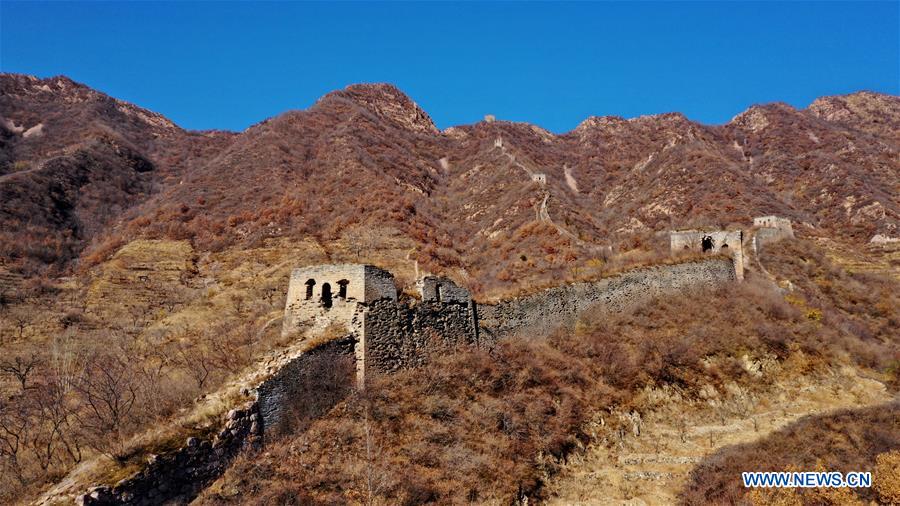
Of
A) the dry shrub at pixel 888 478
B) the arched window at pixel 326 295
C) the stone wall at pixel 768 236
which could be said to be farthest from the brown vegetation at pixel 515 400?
the stone wall at pixel 768 236

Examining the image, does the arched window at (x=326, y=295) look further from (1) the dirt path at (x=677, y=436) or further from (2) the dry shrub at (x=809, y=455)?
(2) the dry shrub at (x=809, y=455)

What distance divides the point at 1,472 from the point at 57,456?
30.9 inches

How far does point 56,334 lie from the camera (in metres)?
26.8

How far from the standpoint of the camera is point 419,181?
59469 mm

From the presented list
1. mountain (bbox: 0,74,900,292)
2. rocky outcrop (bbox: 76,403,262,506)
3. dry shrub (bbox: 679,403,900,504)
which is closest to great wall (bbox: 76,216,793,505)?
rocky outcrop (bbox: 76,403,262,506)

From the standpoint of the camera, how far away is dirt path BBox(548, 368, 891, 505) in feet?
42.8

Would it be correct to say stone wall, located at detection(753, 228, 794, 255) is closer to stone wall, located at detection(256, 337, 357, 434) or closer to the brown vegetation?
the brown vegetation

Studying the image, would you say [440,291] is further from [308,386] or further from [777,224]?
[777,224]

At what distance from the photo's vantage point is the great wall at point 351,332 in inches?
352

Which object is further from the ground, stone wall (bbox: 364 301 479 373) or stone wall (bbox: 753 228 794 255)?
stone wall (bbox: 753 228 794 255)

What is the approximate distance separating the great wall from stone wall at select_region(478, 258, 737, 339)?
1.6 inches

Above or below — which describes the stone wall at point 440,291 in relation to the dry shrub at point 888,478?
above

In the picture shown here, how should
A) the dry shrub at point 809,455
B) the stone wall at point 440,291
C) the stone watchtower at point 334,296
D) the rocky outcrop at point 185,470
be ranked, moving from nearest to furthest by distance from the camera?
the rocky outcrop at point 185,470 → the dry shrub at point 809,455 → the stone watchtower at point 334,296 → the stone wall at point 440,291

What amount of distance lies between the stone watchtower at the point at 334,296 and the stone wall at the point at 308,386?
0.77m
